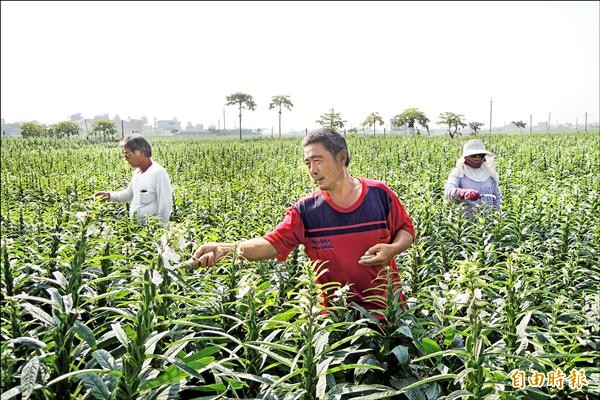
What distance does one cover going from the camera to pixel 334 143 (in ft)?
7.86

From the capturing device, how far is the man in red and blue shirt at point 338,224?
7.84 feet

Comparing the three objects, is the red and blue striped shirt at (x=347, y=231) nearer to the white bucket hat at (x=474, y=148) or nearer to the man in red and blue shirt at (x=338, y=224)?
the man in red and blue shirt at (x=338, y=224)

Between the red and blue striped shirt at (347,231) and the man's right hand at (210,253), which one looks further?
the red and blue striped shirt at (347,231)

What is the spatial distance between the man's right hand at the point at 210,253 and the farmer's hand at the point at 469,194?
120 inches

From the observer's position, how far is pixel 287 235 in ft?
8.13

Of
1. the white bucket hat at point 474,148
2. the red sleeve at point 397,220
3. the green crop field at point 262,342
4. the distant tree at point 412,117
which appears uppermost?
the distant tree at point 412,117

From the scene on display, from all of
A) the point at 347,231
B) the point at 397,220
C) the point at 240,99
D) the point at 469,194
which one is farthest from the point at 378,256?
the point at 240,99

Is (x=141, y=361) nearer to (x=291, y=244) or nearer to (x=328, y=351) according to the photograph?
(x=328, y=351)

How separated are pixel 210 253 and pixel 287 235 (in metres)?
0.50

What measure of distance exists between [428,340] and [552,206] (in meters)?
4.40

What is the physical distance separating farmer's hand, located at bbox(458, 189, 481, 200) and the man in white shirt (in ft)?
9.35

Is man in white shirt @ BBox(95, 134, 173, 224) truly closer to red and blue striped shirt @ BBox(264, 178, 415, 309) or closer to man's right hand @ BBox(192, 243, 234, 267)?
red and blue striped shirt @ BBox(264, 178, 415, 309)
